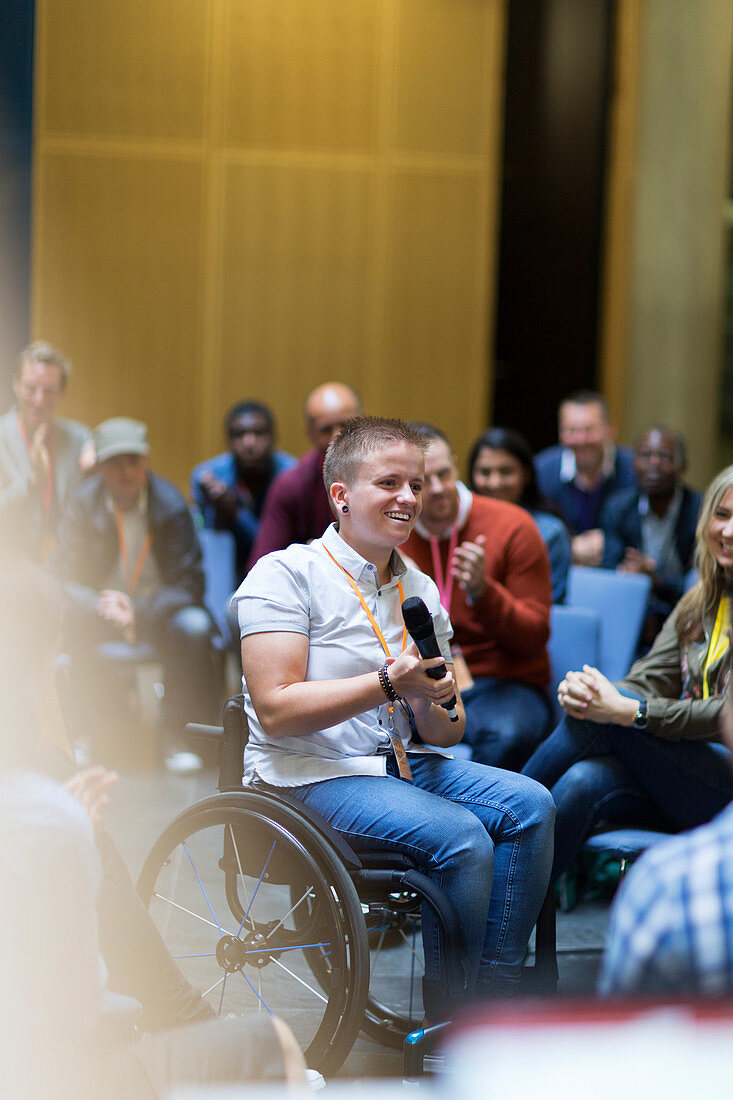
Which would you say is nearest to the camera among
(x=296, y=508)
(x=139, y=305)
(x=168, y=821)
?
(x=168, y=821)

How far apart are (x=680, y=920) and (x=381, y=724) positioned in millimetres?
1113

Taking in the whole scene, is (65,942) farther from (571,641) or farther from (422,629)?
(571,641)

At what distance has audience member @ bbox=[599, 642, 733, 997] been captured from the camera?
90 cm

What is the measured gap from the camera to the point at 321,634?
1.92 meters

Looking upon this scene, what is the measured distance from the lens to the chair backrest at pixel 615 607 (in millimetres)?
3225

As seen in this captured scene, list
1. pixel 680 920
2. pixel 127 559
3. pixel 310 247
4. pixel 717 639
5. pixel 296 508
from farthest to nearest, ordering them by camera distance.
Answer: pixel 310 247
pixel 127 559
pixel 296 508
pixel 717 639
pixel 680 920

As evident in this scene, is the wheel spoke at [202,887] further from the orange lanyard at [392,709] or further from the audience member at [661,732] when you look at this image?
the audience member at [661,732]

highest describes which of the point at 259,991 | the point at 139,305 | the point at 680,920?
the point at 139,305

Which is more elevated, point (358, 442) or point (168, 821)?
point (358, 442)

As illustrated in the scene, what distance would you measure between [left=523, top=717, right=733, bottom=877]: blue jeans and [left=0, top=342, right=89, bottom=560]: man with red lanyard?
4.71 ft

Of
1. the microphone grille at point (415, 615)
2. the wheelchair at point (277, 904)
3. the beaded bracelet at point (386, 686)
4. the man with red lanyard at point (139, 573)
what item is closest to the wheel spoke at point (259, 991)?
the wheelchair at point (277, 904)

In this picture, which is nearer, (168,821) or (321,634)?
(321,634)

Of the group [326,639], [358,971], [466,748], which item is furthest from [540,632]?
[358,971]

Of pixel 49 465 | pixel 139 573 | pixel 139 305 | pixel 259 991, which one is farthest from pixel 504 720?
pixel 139 305
